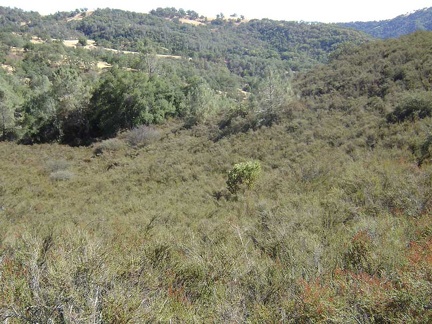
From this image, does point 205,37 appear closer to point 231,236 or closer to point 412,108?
point 412,108

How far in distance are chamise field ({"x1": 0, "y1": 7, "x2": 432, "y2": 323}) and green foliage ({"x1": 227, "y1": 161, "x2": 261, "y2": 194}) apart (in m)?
0.06

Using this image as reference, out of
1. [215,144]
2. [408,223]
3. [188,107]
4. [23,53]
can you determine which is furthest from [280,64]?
[408,223]

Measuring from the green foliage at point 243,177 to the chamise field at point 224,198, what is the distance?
6 cm

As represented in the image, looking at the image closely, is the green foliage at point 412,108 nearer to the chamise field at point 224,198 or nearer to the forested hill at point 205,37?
the chamise field at point 224,198

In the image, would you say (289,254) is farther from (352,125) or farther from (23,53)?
(23,53)

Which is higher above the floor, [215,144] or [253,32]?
[253,32]

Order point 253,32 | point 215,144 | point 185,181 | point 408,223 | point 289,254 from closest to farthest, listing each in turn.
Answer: point 289,254, point 408,223, point 185,181, point 215,144, point 253,32

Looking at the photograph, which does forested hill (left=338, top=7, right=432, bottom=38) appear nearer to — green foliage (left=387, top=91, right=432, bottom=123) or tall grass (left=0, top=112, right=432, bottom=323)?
green foliage (left=387, top=91, right=432, bottom=123)

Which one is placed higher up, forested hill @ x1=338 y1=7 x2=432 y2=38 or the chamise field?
forested hill @ x1=338 y1=7 x2=432 y2=38

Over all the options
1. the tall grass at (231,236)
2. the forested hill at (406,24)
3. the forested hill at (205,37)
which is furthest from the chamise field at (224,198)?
the forested hill at (406,24)

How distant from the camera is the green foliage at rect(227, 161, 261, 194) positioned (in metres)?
15.5

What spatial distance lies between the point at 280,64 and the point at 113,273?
125233 mm

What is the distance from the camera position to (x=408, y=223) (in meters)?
7.75

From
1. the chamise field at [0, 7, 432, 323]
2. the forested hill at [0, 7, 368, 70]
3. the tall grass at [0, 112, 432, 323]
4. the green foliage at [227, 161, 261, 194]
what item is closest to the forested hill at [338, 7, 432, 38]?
the forested hill at [0, 7, 368, 70]
